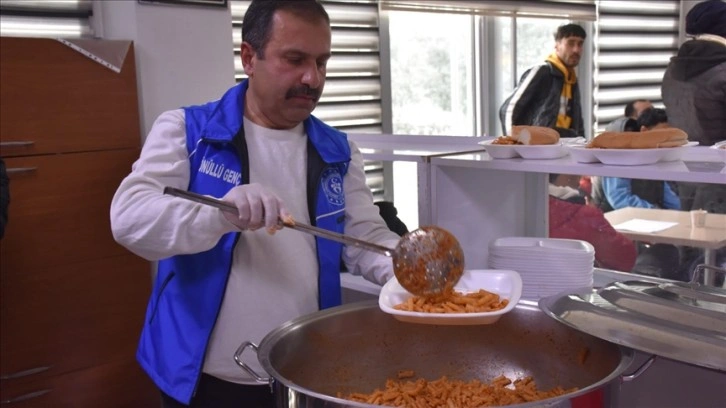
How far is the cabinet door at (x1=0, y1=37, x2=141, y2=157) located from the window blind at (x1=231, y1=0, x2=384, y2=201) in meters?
1.40

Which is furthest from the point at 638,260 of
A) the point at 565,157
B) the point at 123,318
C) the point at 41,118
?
the point at 41,118

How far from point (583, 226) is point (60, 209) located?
1.80 meters

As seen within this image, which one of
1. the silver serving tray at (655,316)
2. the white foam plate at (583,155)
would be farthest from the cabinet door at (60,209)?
the silver serving tray at (655,316)

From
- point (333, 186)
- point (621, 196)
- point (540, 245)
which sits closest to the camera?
point (333, 186)

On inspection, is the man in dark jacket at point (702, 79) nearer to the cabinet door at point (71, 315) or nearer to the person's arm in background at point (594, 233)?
the person's arm in background at point (594, 233)

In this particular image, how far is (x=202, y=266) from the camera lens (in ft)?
5.19

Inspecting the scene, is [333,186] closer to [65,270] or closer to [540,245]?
[540,245]

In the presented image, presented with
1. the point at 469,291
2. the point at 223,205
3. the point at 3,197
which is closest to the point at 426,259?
the point at 469,291

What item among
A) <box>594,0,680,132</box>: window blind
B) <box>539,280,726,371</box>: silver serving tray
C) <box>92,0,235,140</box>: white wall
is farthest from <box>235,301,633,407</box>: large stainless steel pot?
<box>594,0,680,132</box>: window blind

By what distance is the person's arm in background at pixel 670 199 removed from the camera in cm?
314

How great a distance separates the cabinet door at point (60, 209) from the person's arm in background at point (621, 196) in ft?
6.59

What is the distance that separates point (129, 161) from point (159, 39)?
0.49 m

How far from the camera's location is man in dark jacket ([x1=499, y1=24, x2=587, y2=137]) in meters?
4.29

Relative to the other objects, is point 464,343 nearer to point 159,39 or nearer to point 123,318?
point 123,318
